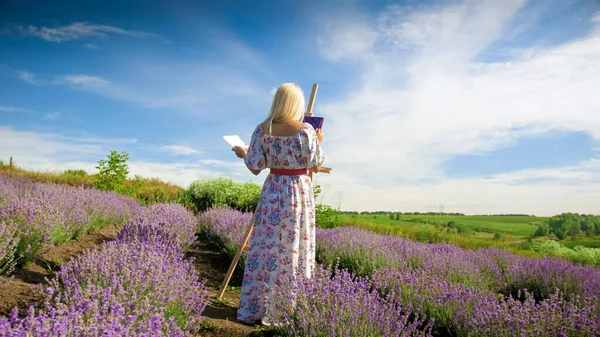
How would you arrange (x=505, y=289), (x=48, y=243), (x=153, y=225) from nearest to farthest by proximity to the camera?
(x=48, y=243), (x=505, y=289), (x=153, y=225)

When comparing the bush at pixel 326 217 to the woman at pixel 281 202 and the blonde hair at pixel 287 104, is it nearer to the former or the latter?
the woman at pixel 281 202

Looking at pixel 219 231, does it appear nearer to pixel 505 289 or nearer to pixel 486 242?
pixel 505 289

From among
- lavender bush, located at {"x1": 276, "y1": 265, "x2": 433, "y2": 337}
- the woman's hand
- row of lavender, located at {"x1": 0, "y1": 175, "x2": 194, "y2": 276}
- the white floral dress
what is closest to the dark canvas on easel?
the white floral dress

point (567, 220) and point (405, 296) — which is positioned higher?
point (567, 220)

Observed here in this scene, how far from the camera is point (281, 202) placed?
12.5 feet

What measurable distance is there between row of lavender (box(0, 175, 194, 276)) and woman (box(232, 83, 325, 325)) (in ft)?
6.23

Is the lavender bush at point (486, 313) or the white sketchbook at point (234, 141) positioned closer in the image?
the lavender bush at point (486, 313)

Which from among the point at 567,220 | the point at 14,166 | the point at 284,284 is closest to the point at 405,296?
the point at 284,284

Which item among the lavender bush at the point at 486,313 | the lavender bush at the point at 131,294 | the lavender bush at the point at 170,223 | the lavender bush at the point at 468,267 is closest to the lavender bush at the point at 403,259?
the lavender bush at the point at 468,267

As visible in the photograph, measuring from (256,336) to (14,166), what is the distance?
1604 cm

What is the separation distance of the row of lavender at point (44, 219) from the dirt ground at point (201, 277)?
0.41 ft

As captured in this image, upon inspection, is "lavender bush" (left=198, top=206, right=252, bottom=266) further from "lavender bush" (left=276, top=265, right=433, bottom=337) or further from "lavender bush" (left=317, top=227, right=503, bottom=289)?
"lavender bush" (left=276, top=265, right=433, bottom=337)

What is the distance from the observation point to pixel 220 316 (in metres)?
4.04

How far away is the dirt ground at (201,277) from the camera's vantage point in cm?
357
